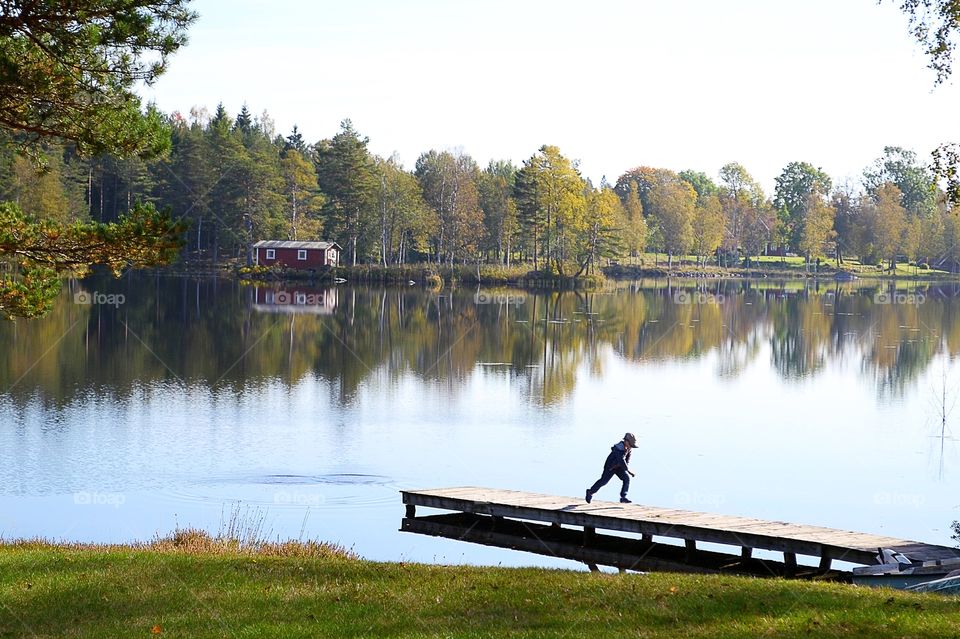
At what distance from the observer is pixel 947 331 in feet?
197

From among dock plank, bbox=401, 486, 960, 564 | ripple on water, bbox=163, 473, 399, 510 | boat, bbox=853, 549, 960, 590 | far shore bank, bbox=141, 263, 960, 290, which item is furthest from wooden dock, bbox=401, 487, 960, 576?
far shore bank, bbox=141, 263, 960, 290

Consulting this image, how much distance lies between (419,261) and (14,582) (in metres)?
101

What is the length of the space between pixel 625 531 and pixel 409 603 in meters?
6.52

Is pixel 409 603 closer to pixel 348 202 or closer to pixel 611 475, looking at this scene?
pixel 611 475

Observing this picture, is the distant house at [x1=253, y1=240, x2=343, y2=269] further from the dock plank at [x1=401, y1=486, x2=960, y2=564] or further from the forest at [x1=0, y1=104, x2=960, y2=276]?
the dock plank at [x1=401, y1=486, x2=960, y2=564]

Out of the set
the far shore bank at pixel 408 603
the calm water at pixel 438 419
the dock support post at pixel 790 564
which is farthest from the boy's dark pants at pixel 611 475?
the far shore bank at pixel 408 603

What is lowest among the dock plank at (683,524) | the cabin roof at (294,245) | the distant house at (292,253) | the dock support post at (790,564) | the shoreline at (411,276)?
the dock support post at (790,564)

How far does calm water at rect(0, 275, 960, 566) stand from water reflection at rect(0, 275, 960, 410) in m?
0.25

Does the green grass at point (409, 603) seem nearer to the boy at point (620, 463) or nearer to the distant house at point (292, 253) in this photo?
the boy at point (620, 463)

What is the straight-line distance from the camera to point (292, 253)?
97.1m

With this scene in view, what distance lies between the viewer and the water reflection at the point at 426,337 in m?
38.8

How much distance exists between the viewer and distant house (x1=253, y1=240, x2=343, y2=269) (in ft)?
318

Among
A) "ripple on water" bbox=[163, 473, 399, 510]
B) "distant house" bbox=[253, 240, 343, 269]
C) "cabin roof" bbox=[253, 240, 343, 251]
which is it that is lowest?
"ripple on water" bbox=[163, 473, 399, 510]

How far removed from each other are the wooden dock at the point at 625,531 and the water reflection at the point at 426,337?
1313 cm
